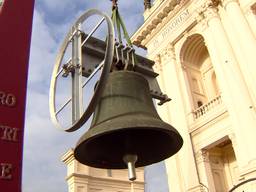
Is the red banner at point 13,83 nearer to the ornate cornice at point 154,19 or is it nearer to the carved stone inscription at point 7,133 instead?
the carved stone inscription at point 7,133

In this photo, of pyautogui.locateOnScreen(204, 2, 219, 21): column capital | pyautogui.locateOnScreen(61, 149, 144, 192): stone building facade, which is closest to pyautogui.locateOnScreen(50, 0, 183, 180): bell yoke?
pyautogui.locateOnScreen(204, 2, 219, 21): column capital

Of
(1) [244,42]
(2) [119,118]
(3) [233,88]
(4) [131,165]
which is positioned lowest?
(4) [131,165]

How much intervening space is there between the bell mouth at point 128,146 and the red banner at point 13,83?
91cm

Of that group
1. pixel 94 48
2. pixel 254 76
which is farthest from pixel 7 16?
pixel 254 76

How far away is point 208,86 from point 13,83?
1217 cm

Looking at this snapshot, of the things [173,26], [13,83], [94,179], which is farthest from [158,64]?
[13,83]

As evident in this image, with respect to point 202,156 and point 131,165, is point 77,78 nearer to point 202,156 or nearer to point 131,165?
point 131,165

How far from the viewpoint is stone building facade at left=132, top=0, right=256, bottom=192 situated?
12.3 meters

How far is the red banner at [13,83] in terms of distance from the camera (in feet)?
15.1

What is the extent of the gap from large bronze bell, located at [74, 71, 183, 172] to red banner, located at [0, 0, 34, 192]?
919 millimetres

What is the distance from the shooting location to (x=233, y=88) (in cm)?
1269

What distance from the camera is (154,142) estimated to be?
4.63m

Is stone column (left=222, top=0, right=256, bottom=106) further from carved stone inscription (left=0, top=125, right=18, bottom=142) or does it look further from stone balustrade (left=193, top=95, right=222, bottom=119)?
carved stone inscription (left=0, top=125, right=18, bottom=142)

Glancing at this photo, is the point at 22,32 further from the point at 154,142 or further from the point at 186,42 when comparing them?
the point at 186,42
